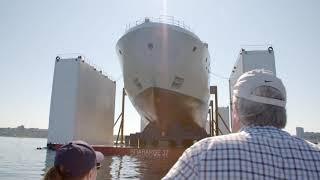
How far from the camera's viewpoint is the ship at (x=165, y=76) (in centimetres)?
1791

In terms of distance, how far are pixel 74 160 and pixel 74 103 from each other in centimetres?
1942

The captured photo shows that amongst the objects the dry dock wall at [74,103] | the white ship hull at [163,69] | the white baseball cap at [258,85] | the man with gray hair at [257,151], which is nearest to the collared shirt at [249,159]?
the man with gray hair at [257,151]

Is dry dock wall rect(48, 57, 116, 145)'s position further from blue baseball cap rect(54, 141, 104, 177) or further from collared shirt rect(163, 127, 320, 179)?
Answer: collared shirt rect(163, 127, 320, 179)

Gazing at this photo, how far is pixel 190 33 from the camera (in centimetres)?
1927

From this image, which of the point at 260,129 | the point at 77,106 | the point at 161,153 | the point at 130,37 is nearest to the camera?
the point at 260,129

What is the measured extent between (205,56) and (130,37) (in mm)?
5234

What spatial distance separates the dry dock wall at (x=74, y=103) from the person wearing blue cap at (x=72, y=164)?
19.1 metres

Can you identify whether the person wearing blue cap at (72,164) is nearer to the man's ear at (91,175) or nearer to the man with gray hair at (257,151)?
the man's ear at (91,175)

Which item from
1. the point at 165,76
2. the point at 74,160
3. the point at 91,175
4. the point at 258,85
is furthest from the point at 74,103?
the point at 258,85

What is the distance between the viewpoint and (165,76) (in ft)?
58.6

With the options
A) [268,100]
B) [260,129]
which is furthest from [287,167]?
[268,100]

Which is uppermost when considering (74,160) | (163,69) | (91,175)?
(163,69)

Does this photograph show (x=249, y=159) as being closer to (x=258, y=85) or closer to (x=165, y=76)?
(x=258, y=85)

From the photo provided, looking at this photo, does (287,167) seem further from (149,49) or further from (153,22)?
(153,22)
